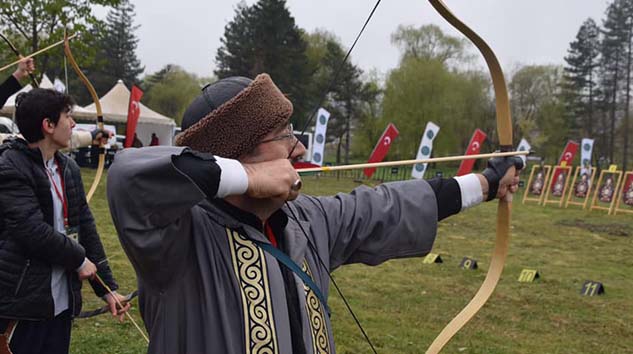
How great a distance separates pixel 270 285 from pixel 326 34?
23081 millimetres

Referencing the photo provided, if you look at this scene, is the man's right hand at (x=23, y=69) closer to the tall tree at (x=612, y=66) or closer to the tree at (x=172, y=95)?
the tall tree at (x=612, y=66)

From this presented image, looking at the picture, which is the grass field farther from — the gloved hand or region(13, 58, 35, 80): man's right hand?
the gloved hand

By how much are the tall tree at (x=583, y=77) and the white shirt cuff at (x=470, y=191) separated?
29.6 metres

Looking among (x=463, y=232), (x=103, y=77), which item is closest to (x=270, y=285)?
(x=463, y=232)

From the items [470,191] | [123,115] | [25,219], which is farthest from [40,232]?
[123,115]

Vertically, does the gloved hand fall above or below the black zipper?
above

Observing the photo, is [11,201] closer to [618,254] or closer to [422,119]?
[618,254]

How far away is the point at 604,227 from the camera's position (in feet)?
35.3

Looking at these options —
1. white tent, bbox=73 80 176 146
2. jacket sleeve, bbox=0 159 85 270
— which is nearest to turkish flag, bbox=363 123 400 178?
white tent, bbox=73 80 176 146

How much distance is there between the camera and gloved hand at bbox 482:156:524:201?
166cm

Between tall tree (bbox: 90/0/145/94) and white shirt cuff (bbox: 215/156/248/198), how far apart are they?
107 ft

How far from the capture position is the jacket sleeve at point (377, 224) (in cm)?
154

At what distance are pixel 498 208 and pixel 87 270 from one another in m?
1.45

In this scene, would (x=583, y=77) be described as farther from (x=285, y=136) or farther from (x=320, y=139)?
(x=285, y=136)
